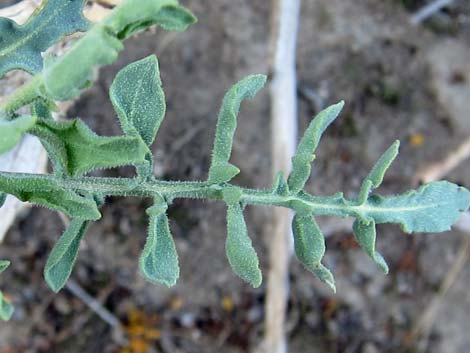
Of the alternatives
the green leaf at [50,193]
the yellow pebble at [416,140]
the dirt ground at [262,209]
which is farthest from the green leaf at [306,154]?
the yellow pebble at [416,140]

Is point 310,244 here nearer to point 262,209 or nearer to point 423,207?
point 423,207

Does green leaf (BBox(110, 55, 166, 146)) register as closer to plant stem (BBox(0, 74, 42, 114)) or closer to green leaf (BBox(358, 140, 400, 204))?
plant stem (BBox(0, 74, 42, 114))

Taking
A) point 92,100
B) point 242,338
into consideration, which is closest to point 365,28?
point 92,100

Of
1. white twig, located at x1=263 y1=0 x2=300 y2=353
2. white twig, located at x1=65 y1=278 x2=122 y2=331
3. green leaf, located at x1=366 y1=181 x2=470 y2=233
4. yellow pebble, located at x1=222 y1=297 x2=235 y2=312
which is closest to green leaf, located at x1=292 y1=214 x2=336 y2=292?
green leaf, located at x1=366 y1=181 x2=470 y2=233

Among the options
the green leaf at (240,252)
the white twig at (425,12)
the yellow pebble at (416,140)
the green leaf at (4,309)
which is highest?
the green leaf at (4,309)

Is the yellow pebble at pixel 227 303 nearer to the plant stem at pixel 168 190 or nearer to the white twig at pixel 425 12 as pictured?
the white twig at pixel 425 12

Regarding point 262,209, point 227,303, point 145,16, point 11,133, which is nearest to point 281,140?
point 262,209

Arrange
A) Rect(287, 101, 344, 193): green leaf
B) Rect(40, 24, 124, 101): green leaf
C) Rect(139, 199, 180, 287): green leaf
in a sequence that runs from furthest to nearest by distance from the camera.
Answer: Rect(287, 101, 344, 193): green leaf → Rect(139, 199, 180, 287): green leaf → Rect(40, 24, 124, 101): green leaf

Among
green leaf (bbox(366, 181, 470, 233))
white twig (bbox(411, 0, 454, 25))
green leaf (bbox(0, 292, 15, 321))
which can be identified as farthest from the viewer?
white twig (bbox(411, 0, 454, 25))
